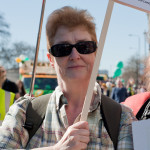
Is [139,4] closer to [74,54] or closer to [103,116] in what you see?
[74,54]

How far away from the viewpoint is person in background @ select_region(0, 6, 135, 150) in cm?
142

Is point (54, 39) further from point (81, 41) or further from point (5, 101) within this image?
point (5, 101)

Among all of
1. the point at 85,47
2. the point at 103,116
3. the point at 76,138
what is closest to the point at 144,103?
the point at 103,116

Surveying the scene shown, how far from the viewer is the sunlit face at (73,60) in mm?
1474

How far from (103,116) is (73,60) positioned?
0.34 meters

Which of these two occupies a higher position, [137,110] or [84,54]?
[84,54]

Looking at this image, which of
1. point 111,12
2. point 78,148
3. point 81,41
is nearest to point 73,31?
point 81,41

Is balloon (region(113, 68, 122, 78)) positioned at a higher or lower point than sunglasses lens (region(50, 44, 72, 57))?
lower

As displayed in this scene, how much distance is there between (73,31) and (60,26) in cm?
9

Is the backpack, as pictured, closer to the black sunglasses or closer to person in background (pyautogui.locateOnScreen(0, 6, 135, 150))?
person in background (pyautogui.locateOnScreen(0, 6, 135, 150))

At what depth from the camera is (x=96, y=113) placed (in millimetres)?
1501

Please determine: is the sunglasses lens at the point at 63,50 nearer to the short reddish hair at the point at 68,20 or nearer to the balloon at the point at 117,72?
the short reddish hair at the point at 68,20

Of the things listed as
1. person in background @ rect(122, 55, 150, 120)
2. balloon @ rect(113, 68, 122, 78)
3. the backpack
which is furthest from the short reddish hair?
balloon @ rect(113, 68, 122, 78)

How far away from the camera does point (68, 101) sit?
1.57 meters
